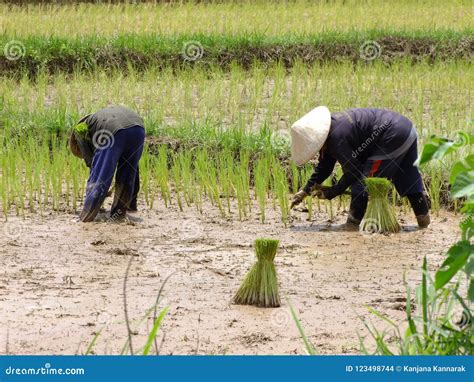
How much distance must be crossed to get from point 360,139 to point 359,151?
0.09 m

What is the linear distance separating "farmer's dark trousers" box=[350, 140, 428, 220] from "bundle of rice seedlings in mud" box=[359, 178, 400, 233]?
0.13 meters

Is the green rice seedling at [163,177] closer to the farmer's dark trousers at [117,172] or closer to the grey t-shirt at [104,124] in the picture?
the farmer's dark trousers at [117,172]

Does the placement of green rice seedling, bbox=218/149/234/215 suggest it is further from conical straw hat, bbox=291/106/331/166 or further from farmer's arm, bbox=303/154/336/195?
conical straw hat, bbox=291/106/331/166

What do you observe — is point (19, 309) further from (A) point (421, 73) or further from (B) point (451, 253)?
(A) point (421, 73)

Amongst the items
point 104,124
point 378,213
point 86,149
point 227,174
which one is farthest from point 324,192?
point 86,149

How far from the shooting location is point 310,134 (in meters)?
6.37

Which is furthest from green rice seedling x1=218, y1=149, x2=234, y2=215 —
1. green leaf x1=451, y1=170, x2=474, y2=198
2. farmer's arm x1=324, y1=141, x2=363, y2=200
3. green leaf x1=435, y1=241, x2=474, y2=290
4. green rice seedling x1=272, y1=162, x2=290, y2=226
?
green leaf x1=451, y1=170, x2=474, y2=198

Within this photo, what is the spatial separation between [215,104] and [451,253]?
23.8 ft

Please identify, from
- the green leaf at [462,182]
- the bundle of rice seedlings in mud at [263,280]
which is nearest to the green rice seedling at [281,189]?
the bundle of rice seedlings in mud at [263,280]

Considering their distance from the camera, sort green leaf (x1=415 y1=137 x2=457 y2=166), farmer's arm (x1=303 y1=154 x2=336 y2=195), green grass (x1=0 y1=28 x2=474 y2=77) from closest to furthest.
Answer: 1. green leaf (x1=415 y1=137 x2=457 y2=166)
2. farmer's arm (x1=303 y1=154 x2=336 y2=195)
3. green grass (x1=0 y1=28 x2=474 y2=77)

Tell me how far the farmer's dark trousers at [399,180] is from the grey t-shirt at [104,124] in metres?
1.58

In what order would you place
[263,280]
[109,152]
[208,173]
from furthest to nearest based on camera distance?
[208,173]
[109,152]
[263,280]

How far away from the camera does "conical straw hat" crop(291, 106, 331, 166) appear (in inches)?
251

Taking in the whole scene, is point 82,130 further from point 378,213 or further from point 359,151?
point 378,213
